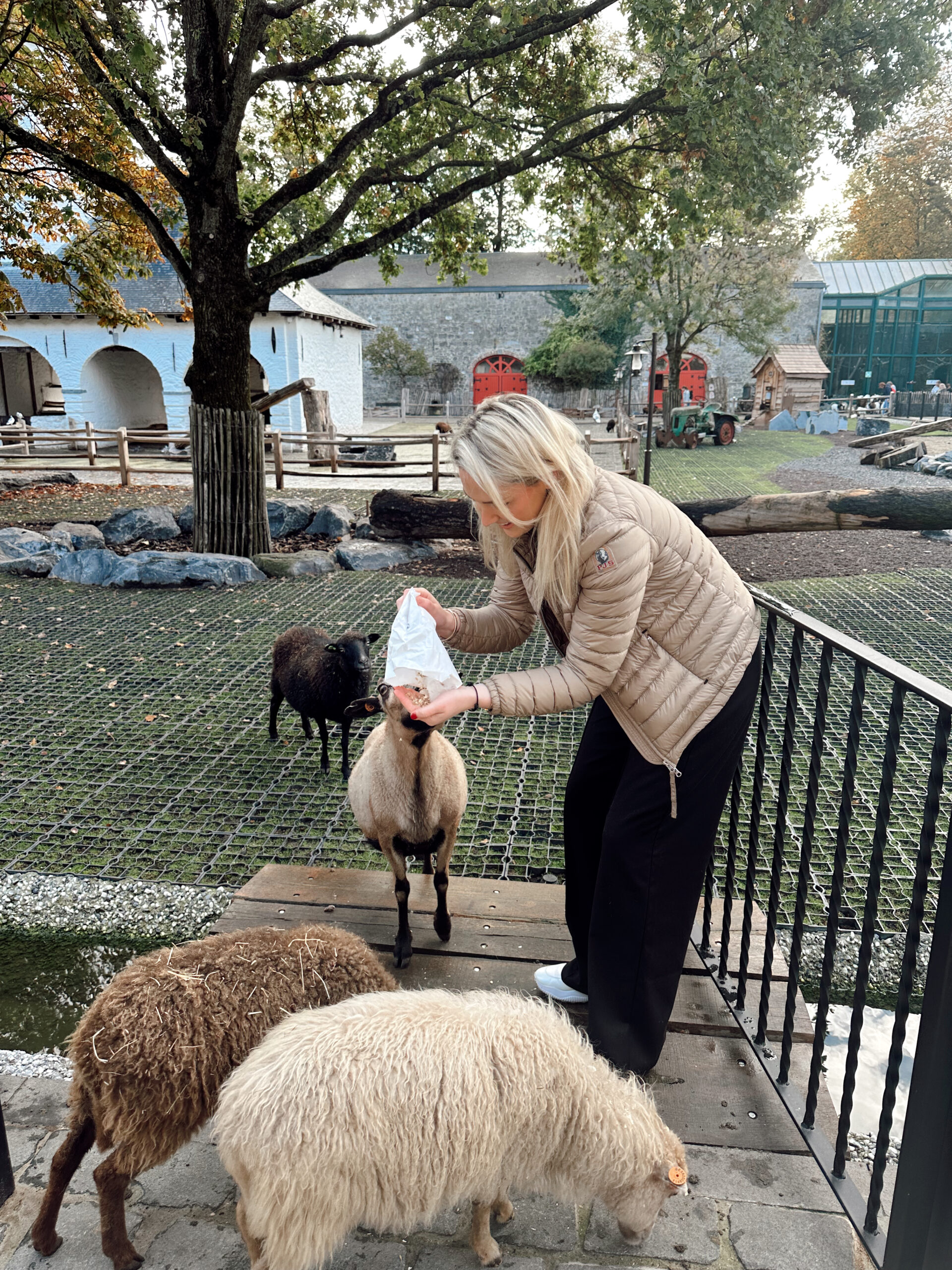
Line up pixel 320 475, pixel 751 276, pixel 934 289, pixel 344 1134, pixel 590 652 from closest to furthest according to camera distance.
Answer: pixel 344 1134
pixel 590 652
pixel 320 475
pixel 751 276
pixel 934 289

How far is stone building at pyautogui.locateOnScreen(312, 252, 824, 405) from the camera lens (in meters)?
38.3

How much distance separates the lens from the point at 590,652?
2105 millimetres

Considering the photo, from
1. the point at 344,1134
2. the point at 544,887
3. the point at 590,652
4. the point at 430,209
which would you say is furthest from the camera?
the point at 430,209

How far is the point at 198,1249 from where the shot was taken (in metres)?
1.95

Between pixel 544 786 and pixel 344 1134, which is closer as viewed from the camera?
pixel 344 1134

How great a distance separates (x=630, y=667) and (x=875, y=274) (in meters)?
45.8

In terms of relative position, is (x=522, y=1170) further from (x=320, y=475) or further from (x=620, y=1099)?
(x=320, y=475)

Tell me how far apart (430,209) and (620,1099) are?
998 centimetres

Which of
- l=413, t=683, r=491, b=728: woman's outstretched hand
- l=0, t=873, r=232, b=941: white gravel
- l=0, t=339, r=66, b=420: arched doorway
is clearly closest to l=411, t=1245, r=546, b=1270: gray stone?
l=413, t=683, r=491, b=728: woman's outstretched hand

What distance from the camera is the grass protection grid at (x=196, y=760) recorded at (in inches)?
160

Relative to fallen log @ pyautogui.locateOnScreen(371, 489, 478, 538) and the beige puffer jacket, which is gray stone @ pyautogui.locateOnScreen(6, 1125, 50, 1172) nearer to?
the beige puffer jacket

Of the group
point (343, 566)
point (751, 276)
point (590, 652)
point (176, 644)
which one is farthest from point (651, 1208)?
point (751, 276)

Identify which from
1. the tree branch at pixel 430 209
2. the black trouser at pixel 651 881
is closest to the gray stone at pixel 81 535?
the tree branch at pixel 430 209

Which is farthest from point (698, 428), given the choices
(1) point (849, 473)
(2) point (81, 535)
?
(2) point (81, 535)
